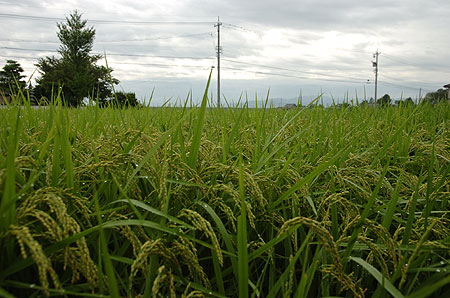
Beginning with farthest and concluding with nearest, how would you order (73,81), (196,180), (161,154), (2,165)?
(73,81) → (161,154) → (196,180) → (2,165)

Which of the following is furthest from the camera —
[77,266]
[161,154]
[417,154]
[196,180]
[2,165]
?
[417,154]

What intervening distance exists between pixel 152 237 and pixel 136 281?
0.55 feet

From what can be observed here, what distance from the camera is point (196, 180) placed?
4.28 feet

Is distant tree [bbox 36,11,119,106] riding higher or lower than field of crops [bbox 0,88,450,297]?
higher

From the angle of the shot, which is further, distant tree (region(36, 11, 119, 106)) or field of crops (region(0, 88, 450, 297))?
distant tree (region(36, 11, 119, 106))

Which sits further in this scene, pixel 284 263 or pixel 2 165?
pixel 284 263

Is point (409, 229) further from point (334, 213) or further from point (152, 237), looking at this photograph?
point (152, 237)

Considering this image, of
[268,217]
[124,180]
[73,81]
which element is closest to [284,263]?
[268,217]

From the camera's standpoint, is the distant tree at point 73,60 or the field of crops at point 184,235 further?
the distant tree at point 73,60

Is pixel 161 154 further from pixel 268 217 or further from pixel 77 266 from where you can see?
pixel 77 266

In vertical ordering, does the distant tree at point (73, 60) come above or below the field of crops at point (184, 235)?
above

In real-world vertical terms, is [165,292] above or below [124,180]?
below

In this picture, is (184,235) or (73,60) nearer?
(184,235)

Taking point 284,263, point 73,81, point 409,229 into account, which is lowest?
point 284,263
